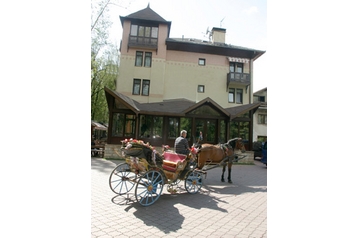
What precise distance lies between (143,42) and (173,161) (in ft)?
49.9

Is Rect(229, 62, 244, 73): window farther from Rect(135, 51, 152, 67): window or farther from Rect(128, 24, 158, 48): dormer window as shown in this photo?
Rect(135, 51, 152, 67): window

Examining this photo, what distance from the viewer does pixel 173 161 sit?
4832mm

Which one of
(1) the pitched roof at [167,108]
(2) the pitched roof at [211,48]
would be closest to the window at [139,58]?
(2) the pitched roof at [211,48]

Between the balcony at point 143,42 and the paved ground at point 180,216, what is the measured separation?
49.0 ft

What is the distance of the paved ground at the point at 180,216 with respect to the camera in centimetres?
282

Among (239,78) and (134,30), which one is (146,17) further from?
(239,78)

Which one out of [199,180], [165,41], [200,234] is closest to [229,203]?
[199,180]

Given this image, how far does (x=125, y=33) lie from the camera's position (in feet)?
56.5

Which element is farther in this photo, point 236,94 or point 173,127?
point 236,94

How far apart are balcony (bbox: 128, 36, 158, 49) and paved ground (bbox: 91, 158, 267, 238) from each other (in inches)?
588

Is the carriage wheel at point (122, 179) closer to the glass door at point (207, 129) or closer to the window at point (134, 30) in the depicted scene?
the glass door at point (207, 129)

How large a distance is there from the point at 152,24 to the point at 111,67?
5.66 metres

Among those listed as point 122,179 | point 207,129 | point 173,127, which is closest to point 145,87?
point 173,127
